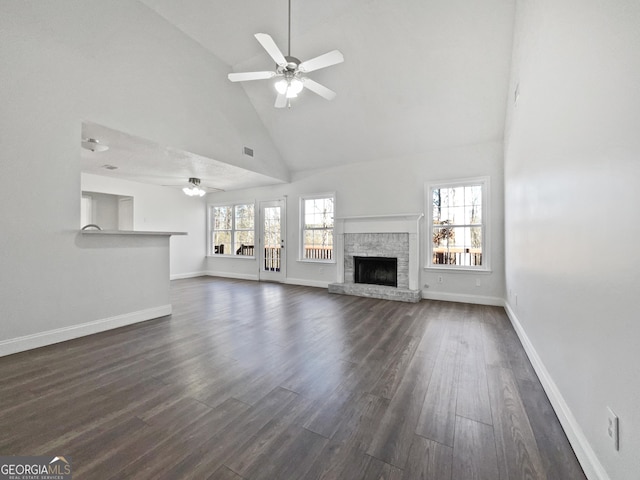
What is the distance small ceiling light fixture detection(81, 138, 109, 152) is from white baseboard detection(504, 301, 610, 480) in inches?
215

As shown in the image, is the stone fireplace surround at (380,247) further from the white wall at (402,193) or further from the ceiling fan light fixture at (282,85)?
the ceiling fan light fixture at (282,85)

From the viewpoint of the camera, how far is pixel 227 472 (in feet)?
4.22

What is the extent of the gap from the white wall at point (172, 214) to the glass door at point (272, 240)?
1.98 m

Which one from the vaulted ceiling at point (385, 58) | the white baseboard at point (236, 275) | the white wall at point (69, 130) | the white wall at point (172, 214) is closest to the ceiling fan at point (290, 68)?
the vaulted ceiling at point (385, 58)

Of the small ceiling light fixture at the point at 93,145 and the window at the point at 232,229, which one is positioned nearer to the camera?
the small ceiling light fixture at the point at 93,145

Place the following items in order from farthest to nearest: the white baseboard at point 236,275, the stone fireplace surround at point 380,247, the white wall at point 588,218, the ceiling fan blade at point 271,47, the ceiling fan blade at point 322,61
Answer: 1. the white baseboard at point 236,275
2. the stone fireplace surround at point 380,247
3. the ceiling fan blade at point 322,61
4. the ceiling fan blade at point 271,47
5. the white wall at point 588,218

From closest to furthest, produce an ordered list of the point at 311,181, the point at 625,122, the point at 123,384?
the point at 625,122
the point at 123,384
the point at 311,181

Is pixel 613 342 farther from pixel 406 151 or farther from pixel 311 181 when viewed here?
pixel 311 181

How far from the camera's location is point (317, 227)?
6.61 metres

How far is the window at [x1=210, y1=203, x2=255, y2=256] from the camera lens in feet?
25.5

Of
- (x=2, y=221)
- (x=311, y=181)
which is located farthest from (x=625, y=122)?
(x=311, y=181)

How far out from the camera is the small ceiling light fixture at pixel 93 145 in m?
3.69

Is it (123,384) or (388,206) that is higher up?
(388,206)

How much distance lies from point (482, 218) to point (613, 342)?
4.13 m
